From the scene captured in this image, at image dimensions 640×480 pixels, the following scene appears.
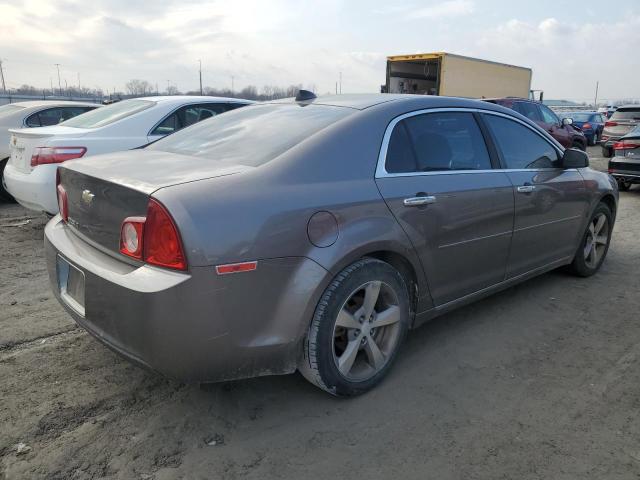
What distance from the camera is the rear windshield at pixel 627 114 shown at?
15438 mm

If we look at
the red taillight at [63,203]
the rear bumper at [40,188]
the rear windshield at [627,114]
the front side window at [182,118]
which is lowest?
the rear bumper at [40,188]

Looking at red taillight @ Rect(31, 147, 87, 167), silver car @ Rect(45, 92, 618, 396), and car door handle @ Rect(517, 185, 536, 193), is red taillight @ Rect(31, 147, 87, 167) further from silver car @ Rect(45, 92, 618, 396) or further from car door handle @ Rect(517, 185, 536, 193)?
car door handle @ Rect(517, 185, 536, 193)

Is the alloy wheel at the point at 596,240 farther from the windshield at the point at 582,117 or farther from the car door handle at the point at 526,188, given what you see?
the windshield at the point at 582,117

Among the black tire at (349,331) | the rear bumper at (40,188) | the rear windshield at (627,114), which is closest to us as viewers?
the black tire at (349,331)

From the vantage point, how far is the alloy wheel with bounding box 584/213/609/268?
4.77m

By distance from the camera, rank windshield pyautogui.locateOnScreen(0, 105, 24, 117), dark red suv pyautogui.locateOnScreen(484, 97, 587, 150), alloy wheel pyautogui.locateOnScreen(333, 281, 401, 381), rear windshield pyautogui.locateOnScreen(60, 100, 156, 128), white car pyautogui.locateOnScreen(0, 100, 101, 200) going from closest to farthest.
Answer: alloy wheel pyautogui.locateOnScreen(333, 281, 401, 381)
rear windshield pyautogui.locateOnScreen(60, 100, 156, 128)
white car pyautogui.locateOnScreen(0, 100, 101, 200)
windshield pyautogui.locateOnScreen(0, 105, 24, 117)
dark red suv pyautogui.locateOnScreen(484, 97, 587, 150)

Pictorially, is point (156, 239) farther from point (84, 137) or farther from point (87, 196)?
point (84, 137)

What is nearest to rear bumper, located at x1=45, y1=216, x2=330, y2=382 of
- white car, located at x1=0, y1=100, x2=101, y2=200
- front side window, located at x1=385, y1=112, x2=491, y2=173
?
front side window, located at x1=385, y1=112, x2=491, y2=173

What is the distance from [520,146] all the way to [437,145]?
1.06 meters

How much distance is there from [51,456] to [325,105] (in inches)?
94.8

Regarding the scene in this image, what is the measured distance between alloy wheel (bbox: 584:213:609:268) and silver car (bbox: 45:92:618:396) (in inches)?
52.1

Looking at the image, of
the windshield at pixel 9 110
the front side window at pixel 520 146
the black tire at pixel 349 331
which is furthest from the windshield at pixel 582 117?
the black tire at pixel 349 331

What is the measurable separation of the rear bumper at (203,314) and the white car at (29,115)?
613 centimetres

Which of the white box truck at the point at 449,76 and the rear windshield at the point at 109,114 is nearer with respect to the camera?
the rear windshield at the point at 109,114
